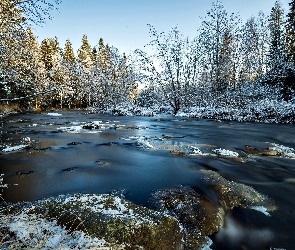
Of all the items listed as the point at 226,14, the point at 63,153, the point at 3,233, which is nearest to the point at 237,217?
the point at 3,233

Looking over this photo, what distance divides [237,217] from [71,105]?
48.9 meters

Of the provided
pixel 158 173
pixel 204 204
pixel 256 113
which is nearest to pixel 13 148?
pixel 158 173

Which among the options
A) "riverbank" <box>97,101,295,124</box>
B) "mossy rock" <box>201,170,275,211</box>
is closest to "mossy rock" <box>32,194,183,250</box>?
"mossy rock" <box>201,170,275,211</box>

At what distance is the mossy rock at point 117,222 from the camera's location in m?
2.28

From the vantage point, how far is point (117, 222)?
2.41m

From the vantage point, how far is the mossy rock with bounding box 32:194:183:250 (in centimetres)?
228

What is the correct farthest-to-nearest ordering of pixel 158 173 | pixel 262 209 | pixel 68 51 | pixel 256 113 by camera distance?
1. pixel 68 51
2. pixel 256 113
3. pixel 158 173
4. pixel 262 209

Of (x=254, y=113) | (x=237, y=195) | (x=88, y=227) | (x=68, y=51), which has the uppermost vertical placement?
(x=68, y=51)

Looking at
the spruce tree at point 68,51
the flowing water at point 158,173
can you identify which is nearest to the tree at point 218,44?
the flowing water at point 158,173

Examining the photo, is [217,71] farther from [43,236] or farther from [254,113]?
[43,236]

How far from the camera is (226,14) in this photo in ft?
71.8

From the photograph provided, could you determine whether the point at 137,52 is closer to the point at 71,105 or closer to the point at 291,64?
the point at 291,64

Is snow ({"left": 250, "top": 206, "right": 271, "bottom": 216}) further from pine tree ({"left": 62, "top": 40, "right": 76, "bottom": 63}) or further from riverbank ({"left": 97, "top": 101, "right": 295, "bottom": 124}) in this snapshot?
pine tree ({"left": 62, "top": 40, "right": 76, "bottom": 63})

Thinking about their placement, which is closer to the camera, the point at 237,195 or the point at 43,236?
the point at 43,236
